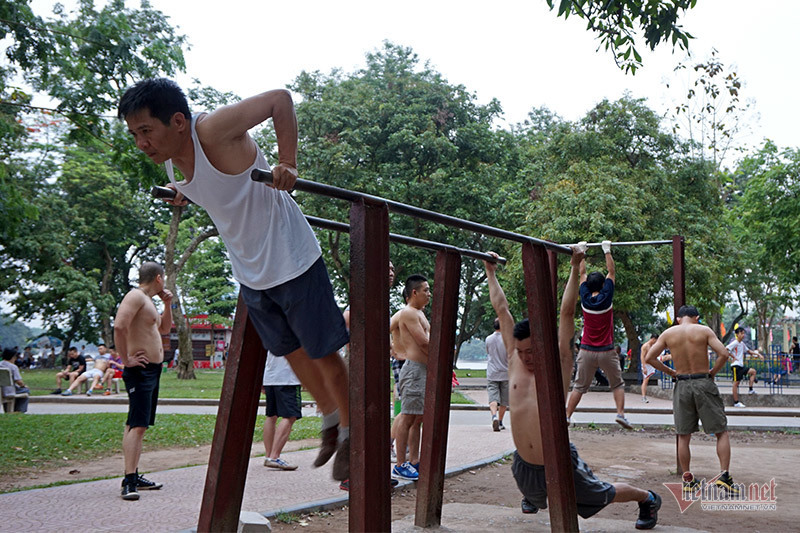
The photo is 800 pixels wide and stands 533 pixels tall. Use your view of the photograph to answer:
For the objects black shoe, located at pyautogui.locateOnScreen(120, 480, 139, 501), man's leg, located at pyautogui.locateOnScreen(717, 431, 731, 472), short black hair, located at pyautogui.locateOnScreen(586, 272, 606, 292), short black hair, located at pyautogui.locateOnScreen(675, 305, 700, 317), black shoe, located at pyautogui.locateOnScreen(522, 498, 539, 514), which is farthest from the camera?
short black hair, located at pyautogui.locateOnScreen(586, 272, 606, 292)

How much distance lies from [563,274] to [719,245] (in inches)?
260

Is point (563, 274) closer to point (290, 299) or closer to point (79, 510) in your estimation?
point (79, 510)

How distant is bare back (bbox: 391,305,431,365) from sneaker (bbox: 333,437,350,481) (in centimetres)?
418

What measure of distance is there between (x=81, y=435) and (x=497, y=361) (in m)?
6.43

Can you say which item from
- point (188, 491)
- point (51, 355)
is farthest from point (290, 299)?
point (51, 355)

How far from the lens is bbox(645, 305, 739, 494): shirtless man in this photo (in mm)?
7551

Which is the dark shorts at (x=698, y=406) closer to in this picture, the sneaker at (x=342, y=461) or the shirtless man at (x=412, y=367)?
the shirtless man at (x=412, y=367)

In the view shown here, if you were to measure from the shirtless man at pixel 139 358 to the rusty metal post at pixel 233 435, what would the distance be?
3.11m

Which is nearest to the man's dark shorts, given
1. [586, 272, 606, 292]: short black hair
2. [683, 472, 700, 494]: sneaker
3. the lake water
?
[683, 472, 700, 494]: sneaker

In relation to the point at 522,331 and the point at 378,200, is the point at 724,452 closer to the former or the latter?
the point at 522,331

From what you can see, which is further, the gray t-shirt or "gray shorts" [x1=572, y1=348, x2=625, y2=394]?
the gray t-shirt

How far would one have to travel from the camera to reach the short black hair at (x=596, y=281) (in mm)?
9883

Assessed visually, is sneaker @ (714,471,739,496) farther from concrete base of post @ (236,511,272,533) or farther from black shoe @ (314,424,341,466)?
black shoe @ (314,424,341,466)

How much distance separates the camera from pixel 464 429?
12688 mm
